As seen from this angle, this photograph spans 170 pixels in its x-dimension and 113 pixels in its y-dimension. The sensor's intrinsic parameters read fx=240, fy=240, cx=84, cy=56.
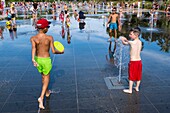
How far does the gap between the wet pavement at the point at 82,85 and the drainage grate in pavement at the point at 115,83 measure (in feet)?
0.55

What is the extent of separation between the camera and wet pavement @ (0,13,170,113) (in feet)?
16.0

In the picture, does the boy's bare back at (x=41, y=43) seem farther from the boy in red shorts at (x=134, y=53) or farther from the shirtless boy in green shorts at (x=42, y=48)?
the boy in red shorts at (x=134, y=53)

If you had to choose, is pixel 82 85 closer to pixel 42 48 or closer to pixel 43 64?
pixel 43 64

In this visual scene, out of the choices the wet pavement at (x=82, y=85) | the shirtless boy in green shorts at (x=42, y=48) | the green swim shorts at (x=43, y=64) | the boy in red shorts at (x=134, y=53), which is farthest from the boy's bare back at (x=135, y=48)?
the green swim shorts at (x=43, y=64)

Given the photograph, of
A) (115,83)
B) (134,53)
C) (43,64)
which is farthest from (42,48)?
(115,83)

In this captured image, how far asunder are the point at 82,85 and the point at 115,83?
33.2 inches

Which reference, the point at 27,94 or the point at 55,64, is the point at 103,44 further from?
the point at 27,94

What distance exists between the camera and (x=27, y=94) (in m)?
5.54

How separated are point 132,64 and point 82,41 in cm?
714

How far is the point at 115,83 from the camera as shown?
6.11 metres

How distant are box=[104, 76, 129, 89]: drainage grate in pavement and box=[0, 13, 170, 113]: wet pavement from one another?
0.55 ft

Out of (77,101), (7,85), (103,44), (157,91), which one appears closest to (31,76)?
(7,85)

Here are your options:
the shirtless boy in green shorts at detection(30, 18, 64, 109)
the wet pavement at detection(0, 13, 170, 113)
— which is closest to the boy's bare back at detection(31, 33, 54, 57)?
the shirtless boy in green shorts at detection(30, 18, 64, 109)

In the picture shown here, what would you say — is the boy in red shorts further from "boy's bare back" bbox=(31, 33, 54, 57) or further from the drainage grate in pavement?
"boy's bare back" bbox=(31, 33, 54, 57)
